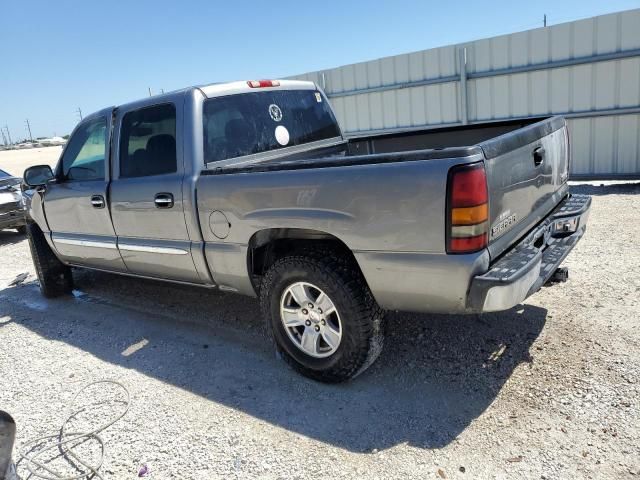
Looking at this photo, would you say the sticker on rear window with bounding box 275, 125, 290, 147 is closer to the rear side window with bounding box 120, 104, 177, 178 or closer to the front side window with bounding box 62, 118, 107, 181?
the rear side window with bounding box 120, 104, 177, 178

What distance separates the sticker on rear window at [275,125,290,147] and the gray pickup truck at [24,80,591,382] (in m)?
0.02

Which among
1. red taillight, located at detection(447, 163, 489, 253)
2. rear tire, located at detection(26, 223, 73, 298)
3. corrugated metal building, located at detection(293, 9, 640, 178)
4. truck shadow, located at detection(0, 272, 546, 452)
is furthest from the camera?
corrugated metal building, located at detection(293, 9, 640, 178)

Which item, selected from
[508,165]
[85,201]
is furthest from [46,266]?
[508,165]

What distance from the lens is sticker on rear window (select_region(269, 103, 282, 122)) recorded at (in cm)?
418

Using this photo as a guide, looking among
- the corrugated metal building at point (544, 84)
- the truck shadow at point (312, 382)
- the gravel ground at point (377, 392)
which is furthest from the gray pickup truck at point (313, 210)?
the corrugated metal building at point (544, 84)

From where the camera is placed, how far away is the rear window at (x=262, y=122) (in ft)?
12.4

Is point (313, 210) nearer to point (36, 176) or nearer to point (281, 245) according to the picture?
point (281, 245)

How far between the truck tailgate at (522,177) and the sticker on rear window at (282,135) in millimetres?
1876

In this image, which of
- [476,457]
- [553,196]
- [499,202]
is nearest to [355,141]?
[553,196]

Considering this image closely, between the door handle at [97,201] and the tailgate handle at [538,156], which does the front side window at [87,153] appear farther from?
the tailgate handle at [538,156]

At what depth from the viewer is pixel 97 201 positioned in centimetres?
446

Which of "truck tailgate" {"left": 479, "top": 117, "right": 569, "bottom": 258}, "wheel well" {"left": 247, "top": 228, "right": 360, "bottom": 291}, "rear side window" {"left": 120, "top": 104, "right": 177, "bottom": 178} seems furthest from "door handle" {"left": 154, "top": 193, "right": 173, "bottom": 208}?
"truck tailgate" {"left": 479, "top": 117, "right": 569, "bottom": 258}

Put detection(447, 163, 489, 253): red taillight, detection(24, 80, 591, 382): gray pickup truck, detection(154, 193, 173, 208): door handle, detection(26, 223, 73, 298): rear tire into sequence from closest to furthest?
1. detection(447, 163, 489, 253): red taillight
2. detection(24, 80, 591, 382): gray pickup truck
3. detection(154, 193, 173, 208): door handle
4. detection(26, 223, 73, 298): rear tire

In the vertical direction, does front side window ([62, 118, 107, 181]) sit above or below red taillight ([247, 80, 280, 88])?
below
